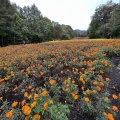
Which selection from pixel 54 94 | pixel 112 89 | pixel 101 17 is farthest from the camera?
pixel 101 17

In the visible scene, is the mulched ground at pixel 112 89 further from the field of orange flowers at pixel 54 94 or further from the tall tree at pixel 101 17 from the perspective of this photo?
the tall tree at pixel 101 17

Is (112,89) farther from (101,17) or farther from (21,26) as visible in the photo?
(101,17)

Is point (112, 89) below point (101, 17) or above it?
below

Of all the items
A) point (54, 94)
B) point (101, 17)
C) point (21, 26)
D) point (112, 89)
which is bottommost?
point (112, 89)

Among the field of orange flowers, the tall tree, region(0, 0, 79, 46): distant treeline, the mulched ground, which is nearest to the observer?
the field of orange flowers

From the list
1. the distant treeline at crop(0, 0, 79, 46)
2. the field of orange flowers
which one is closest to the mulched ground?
the field of orange flowers

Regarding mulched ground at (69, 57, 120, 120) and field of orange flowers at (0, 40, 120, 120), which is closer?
field of orange flowers at (0, 40, 120, 120)

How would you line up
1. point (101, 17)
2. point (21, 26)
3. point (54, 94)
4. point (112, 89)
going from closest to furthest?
point (54, 94) < point (112, 89) < point (21, 26) < point (101, 17)

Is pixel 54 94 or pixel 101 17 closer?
pixel 54 94

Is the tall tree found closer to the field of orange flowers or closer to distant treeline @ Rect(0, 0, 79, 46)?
distant treeline @ Rect(0, 0, 79, 46)

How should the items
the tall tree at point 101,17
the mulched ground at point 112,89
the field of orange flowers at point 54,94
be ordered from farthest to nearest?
the tall tree at point 101,17
the mulched ground at point 112,89
the field of orange flowers at point 54,94

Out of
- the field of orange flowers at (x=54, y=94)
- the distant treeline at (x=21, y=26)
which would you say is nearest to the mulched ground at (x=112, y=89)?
the field of orange flowers at (x=54, y=94)

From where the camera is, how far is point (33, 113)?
5.62 ft

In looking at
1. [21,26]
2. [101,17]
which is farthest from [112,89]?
[101,17]
